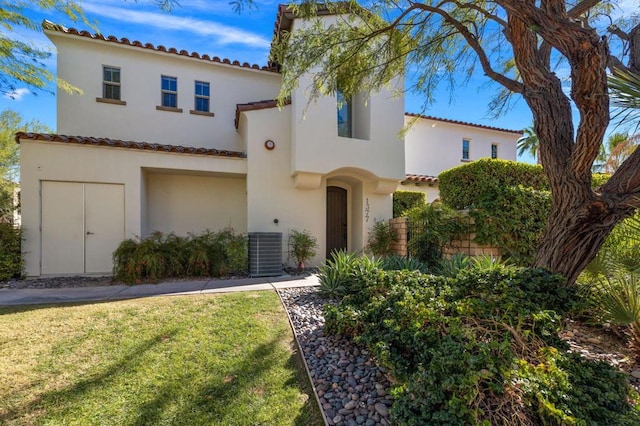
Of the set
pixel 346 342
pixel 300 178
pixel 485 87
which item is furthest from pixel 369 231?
pixel 346 342

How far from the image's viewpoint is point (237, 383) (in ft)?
9.72

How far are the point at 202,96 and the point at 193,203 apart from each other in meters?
4.52

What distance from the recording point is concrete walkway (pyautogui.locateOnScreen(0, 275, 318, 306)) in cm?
579

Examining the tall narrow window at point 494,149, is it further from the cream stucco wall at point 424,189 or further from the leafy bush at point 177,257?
the leafy bush at point 177,257

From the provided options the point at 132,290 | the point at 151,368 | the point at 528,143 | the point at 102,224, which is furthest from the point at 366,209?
the point at 528,143

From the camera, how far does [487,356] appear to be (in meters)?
2.12

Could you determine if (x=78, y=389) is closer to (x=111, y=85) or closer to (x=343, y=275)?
(x=343, y=275)

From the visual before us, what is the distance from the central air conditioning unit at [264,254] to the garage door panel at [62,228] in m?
5.05

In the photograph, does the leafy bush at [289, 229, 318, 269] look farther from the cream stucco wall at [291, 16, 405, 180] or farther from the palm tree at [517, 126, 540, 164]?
the palm tree at [517, 126, 540, 164]

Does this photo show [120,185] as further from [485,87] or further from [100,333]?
[485,87]

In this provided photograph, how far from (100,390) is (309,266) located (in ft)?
23.9

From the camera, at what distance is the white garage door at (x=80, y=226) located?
8.02 metres

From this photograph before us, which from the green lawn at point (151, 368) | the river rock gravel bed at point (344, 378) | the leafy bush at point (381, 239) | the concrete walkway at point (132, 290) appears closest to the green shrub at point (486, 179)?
the leafy bush at point (381, 239)

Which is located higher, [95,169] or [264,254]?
[95,169]
